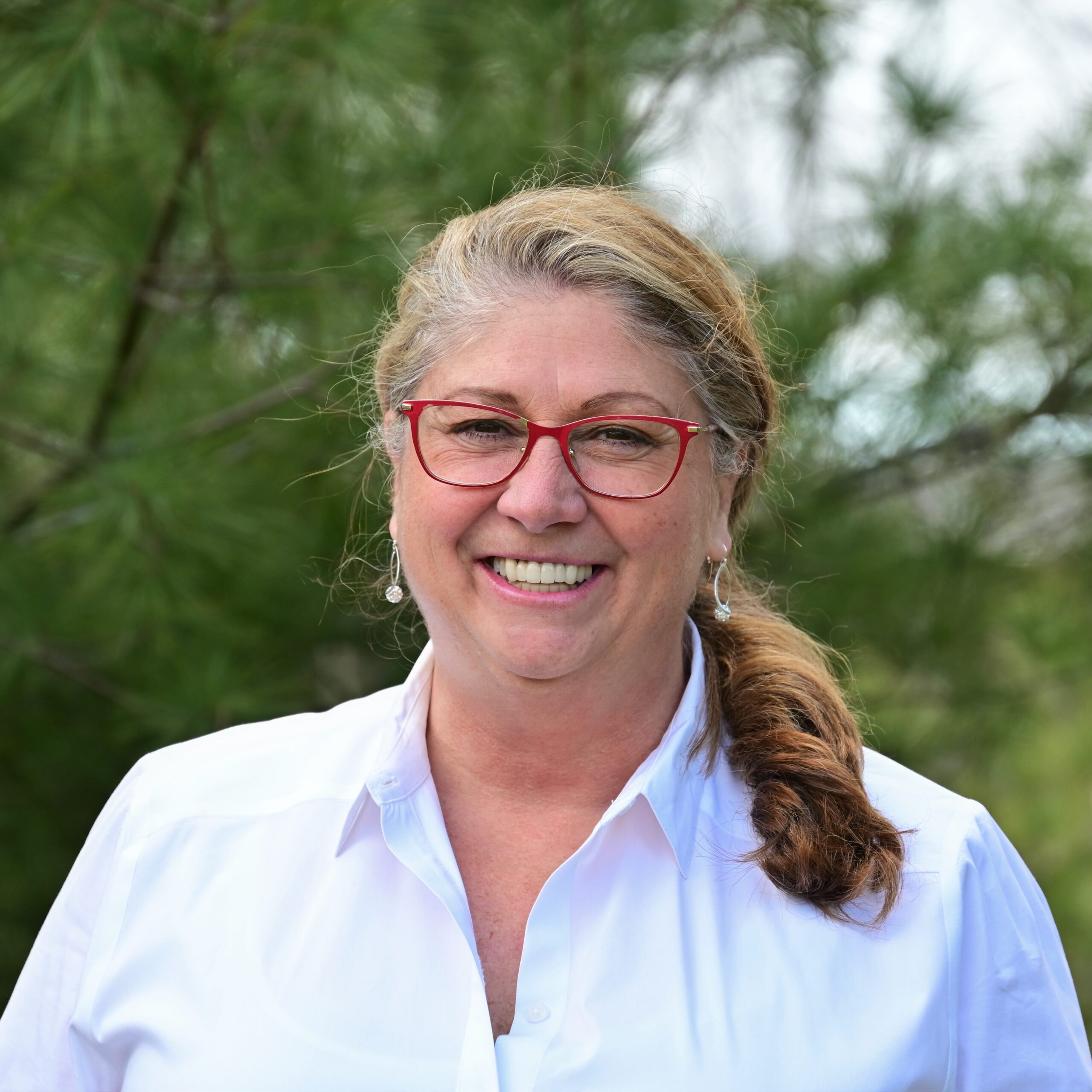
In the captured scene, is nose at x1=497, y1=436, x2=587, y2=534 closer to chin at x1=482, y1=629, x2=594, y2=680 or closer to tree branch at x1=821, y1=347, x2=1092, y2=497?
chin at x1=482, y1=629, x2=594, y2=680

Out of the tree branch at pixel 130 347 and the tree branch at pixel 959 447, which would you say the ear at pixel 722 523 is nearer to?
the tree branch at pixel 130 347

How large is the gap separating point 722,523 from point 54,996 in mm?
891

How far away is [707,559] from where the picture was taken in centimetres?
152

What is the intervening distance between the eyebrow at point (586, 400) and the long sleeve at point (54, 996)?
2.02ft

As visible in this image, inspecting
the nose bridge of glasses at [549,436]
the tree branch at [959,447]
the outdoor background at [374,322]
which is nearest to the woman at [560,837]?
the nose bridge of glasses at [549,436]

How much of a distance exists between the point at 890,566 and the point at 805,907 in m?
1.51

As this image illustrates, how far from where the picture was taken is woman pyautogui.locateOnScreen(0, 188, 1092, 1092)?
1.22 m

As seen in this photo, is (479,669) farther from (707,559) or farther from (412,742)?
(707,559)

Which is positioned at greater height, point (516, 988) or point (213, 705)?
point (213, 705)

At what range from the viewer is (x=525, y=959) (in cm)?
125

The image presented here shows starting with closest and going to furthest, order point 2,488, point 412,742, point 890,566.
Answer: point 412,742 < point 2,488 < point 890,566

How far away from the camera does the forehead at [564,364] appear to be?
1312 millimetres

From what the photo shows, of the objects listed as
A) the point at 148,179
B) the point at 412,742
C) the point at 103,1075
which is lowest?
the point at 103,1075

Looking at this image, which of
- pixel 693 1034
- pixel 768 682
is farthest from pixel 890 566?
pixel 693 1034
